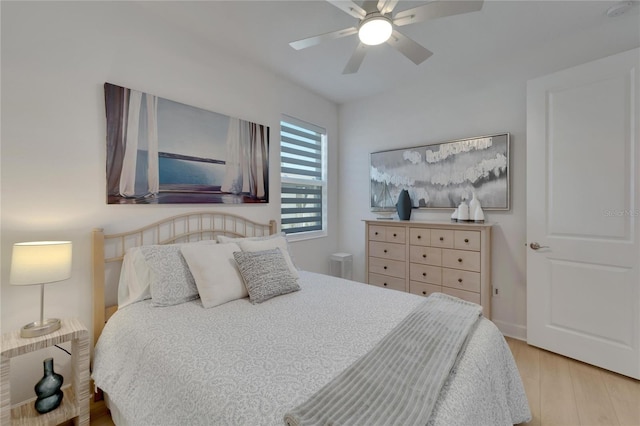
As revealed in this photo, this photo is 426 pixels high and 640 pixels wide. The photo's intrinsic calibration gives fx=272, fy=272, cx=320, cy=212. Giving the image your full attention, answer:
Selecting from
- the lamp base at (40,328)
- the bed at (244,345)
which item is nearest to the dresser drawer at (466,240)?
the bed at (244,345)

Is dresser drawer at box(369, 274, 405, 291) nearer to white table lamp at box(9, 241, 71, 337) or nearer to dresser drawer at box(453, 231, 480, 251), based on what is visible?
dresser drawer at box(453, 231, 480, 251)

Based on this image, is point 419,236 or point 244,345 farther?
point 419,236

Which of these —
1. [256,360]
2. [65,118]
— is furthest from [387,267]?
[65,118]

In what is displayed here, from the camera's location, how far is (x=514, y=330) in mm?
2648

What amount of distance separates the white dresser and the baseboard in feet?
1.14

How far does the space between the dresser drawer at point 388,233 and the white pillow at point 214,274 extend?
5.80 ft

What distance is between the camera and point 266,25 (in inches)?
85.5

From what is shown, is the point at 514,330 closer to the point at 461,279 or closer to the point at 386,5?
the point at 461,279

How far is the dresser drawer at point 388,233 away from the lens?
299 centimetres

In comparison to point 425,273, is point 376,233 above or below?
above

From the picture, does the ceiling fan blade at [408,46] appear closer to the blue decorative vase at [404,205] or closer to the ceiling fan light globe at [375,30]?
the ceiling fan light globe at [375,30]

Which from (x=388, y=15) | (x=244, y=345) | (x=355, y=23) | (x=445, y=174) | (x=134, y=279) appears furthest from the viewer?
(x=445, y=174)

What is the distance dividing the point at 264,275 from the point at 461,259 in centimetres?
187

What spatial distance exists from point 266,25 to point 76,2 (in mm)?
1226
